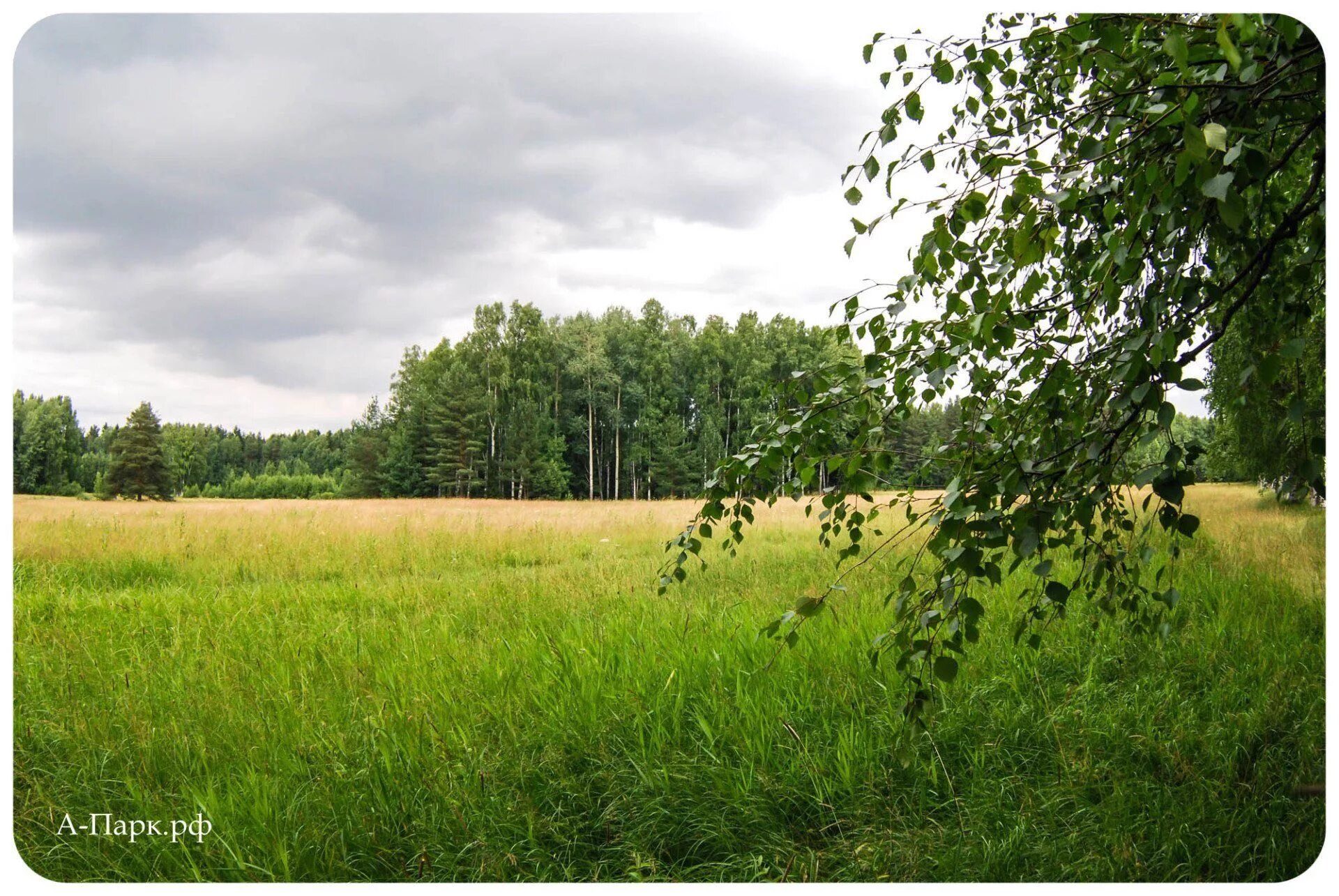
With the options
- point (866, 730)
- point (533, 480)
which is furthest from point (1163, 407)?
point (533, 480)

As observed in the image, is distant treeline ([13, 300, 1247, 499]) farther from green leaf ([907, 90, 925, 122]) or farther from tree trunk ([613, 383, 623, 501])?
green leaf ([907, 90, 925, 122])

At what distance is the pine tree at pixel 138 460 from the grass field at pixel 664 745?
51 centimetres

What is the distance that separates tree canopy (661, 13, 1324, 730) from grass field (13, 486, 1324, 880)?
26.0 inches

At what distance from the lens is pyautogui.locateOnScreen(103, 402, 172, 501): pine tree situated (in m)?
3.83

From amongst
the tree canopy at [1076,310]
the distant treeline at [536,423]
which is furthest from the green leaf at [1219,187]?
the distant treeline at [536,423]

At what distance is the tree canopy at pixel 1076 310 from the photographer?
1108 mm

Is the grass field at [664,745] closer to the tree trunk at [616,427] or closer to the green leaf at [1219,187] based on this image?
the green leaf at [1219,187]

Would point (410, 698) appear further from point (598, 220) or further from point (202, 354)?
point (598, 220)

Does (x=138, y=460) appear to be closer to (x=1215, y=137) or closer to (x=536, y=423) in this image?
(x=1215, y=137)

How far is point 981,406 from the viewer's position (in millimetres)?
1709

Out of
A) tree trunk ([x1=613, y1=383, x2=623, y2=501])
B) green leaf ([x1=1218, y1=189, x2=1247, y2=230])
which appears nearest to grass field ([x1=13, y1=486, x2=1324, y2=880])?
green leaf ([x1=1218, y1=189, x2=1247, y2=230])

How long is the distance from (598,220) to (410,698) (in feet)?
7.77

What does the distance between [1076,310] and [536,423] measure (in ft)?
37.8

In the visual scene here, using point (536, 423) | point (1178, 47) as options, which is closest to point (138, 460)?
point (1178, 47)
